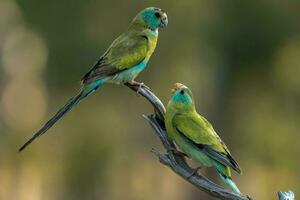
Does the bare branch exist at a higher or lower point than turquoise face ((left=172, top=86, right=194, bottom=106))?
lower

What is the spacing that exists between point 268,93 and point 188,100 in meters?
16.1

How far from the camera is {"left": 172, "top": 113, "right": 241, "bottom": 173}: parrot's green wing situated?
547 cm

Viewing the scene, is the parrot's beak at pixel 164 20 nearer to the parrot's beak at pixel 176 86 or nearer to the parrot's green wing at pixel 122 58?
the parrot's green wing at pixel 122 58

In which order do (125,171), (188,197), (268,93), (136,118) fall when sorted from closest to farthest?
(268,93), (188,197), (136,118), (125,171)

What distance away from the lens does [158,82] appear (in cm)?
2077

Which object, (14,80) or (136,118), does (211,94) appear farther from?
(14,80)

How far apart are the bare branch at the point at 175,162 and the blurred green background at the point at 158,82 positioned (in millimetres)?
12548

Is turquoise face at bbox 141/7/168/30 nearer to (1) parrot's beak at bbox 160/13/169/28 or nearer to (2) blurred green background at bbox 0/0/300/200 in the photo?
(1) parrot's beak at bbox 160/13/169/28

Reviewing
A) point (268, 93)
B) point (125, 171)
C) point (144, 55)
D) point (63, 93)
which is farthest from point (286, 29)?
point (144, 55)

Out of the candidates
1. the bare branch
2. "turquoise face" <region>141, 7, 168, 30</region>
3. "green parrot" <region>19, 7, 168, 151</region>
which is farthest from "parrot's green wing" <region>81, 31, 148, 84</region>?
the bare branch

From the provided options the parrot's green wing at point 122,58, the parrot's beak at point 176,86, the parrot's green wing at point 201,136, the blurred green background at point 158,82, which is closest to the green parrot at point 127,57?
the parrot's green wing at point 122,58

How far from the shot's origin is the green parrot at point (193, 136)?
17.9 ft

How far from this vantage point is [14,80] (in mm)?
25891

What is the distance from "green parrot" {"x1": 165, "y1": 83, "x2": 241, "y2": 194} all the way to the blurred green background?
1246 centimetres
